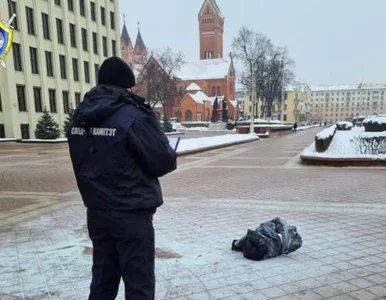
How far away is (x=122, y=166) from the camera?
207 centimetres

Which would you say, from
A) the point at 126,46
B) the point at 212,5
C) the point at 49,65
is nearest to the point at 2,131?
the point at 49,65

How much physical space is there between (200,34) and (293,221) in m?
93.4

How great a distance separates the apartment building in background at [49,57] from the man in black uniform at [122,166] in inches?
1219

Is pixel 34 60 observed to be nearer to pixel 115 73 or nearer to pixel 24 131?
pixel 24 131

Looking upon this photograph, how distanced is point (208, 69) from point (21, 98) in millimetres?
63089

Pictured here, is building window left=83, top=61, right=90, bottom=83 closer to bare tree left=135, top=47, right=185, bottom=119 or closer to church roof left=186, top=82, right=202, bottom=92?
bare tree left=135, top=47, right=185, bottom=119

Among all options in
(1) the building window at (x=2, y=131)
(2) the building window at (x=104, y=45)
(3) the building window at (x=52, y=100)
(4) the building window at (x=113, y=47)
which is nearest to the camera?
(1) the building window at (x=2, y=131)

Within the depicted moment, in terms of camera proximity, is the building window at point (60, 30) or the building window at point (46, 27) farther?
the building window at point (60, 30)

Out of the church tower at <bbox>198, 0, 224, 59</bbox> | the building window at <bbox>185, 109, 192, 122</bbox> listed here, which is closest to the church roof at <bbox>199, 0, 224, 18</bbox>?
the church tower at <bbox>198, 0, 224, 59</bbox>

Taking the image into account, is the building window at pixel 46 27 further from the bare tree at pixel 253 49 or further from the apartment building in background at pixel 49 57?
the bare tree at pixel 253 49

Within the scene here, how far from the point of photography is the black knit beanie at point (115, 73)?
7.30 feet

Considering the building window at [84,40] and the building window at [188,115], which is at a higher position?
the building window at [84,40]


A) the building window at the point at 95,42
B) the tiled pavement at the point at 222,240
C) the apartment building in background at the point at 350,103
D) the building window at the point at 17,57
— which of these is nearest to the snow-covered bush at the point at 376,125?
the tiled pavement at the point at 222,240

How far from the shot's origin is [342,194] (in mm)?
7145
